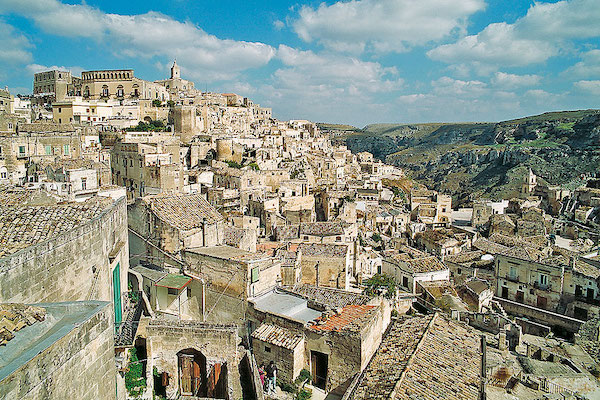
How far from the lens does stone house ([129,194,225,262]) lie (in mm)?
13234

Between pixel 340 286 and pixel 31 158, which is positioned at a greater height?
pixel 31 158

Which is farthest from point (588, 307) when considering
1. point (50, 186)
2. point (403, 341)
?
point (50, 186)

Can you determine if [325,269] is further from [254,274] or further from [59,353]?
[59,353]

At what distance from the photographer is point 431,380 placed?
10.8 metres

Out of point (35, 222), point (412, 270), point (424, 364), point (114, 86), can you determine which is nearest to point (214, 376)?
point (35, 222)

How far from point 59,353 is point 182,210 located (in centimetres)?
1058

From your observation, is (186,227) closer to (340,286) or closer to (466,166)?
(340,286)

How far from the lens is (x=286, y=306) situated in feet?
41.8

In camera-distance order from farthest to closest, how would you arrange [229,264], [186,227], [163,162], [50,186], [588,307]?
[163,162]
[588,307]
[50,186]
[186,227]
[229,264]

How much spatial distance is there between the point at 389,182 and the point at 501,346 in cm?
5129

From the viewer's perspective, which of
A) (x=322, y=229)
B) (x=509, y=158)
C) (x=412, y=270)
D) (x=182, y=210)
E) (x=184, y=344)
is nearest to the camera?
(x=184, y=344)

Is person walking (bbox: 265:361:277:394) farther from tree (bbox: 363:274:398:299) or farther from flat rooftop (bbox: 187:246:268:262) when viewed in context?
tree (bbox: 363:274:398:299)

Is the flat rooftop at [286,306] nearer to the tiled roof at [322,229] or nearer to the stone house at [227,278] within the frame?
the stone house at [227,278]

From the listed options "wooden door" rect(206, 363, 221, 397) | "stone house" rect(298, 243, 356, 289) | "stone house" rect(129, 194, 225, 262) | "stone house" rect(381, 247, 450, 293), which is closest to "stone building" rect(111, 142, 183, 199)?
"stone house" rect(298, 243, 356, 289)
